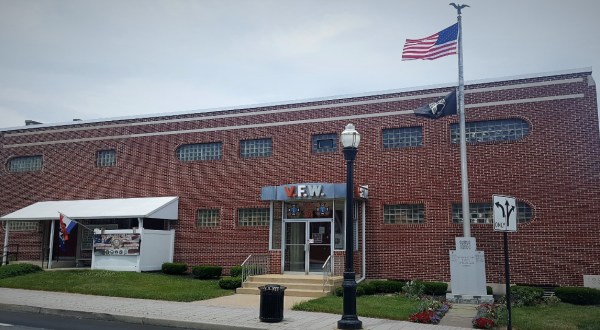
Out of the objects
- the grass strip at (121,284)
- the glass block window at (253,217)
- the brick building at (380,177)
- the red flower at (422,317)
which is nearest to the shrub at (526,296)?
the brick building at (380,177)

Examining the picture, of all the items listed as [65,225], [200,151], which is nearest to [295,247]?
[200,151]

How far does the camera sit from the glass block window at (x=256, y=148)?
24391 mm

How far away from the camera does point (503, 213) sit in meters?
10.8

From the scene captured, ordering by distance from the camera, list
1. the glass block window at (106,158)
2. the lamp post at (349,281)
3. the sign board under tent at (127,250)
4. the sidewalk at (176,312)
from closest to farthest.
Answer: the lamp post at (349,281), the sidewalk at (176,312), the sign board under tent at (127,250), the glass block window at (106,158)

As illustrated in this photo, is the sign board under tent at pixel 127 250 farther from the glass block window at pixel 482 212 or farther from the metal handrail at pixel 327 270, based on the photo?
the glass block window at pixel 482 212

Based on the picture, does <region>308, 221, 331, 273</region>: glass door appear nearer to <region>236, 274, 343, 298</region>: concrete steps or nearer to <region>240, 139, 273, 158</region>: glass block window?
<region>236, 274, 343, 298</region>: concrete steps

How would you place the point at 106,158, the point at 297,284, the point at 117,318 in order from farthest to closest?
the point at 106,158 → the point at 297,284 → the point at 117,318

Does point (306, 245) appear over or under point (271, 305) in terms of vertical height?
over

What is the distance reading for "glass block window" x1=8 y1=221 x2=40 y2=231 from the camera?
28.2 meters

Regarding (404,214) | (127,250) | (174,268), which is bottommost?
(174,268)

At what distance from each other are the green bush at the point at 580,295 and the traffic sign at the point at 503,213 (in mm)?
7601

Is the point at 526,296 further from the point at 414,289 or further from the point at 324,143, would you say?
the point at 324,143

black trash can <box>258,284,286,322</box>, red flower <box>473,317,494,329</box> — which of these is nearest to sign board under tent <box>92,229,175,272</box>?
black trash can <box>258,284,286,322</box>

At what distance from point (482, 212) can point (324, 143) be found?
7.17 m
